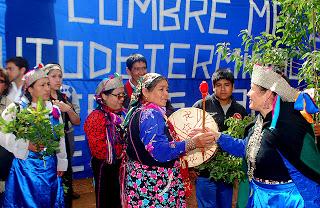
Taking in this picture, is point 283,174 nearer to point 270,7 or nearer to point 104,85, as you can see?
point 104,85

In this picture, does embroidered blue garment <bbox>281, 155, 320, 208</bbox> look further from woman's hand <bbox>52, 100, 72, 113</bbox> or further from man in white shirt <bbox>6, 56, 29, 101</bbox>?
man in white shirt <bbox>6, 56, 29, 101</bbox>

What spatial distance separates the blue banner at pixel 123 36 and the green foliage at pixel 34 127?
200 centimetres

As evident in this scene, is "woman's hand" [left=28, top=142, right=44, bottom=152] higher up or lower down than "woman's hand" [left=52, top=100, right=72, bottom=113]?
lower down

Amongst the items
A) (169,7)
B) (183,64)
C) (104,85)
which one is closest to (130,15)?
(169,7)

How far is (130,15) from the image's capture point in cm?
597

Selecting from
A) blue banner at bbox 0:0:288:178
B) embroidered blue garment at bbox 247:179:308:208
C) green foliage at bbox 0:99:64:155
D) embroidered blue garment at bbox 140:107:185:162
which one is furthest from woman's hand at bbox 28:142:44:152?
blue banner at bbox 0:0:288:178

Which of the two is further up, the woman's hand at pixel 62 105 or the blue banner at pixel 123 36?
the blue banner at pixel 123 36

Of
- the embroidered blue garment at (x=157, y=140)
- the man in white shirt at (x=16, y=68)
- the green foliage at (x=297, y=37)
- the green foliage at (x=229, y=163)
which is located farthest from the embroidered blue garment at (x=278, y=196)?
the man in white shirt at (x=16, y=68)

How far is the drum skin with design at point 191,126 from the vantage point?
11.1 ft

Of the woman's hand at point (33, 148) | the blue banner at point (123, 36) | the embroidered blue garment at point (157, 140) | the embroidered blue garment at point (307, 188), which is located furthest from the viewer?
the blue banner at point (123, 36)

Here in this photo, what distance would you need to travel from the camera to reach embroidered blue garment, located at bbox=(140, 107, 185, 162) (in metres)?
3.00

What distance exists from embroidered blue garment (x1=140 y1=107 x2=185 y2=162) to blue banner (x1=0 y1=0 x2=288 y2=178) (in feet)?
9.10

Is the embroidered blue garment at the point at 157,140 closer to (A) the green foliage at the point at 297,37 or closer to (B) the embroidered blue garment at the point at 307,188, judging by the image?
(B) the embroidered blue garment at the point at 307,188

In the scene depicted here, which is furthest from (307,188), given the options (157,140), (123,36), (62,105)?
(123,36)
